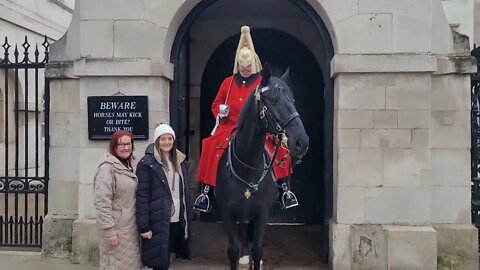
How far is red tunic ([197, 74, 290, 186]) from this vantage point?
5.92m

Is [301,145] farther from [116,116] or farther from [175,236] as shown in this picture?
[116,116]

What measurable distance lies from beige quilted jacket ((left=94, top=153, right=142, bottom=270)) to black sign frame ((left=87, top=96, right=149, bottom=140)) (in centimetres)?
231

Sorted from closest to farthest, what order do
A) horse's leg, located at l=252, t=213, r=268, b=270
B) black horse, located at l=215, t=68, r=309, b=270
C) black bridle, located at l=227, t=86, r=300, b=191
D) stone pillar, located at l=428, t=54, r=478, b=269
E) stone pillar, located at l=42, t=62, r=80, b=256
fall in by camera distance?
1. black bridle, located at l=227, t=86, r=300, b=191
2. black horse, located at l=215, t=68, r=309, b=270
3. horse's leg, located at l=252, t=213, r=268, b=270
4. stone pillar, located at l=428, t=54, r=478, b=269
5. stone pillar, located at l=42, t=62, r=80, b=256

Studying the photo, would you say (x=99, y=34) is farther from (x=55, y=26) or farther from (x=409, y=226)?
(x=55, y=26)

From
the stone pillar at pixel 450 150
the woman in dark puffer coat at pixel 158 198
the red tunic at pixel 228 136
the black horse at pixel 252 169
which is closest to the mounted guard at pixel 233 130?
the red tunic at pixel 228 136

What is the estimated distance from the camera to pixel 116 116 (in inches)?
273

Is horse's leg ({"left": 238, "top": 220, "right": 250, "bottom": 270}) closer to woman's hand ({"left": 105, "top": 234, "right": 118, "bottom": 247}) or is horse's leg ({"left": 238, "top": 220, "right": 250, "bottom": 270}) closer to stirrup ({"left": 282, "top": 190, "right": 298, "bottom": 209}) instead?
A: stirrup ({"left": 282, "top": 190, "right": 298, "bottom": 209})

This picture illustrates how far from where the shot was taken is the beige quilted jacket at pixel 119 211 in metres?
4.45

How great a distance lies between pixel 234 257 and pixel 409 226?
7.70ft

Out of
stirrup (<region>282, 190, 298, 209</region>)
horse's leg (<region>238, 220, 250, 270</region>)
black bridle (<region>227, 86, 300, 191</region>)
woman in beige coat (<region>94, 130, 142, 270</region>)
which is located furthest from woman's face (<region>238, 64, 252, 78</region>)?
woman in beige coat (<region>94, 130, 142, 270</region>)

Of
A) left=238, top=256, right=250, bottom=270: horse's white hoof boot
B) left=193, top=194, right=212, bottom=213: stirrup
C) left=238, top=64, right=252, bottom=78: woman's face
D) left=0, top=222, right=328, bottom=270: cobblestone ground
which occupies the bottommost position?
left=0, top=222, right=328, bottom=270: cobblestone ground

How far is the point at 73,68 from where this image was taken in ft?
23.6

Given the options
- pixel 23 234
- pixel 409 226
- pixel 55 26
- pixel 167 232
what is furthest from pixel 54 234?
pixel 55 26

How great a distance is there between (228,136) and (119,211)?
6.09ft
